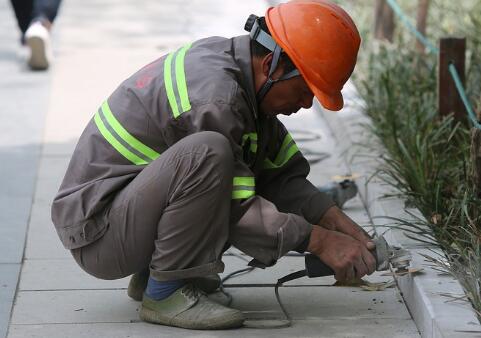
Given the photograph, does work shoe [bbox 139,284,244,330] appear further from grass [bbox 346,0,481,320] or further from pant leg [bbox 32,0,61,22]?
pant leg [bbox 32,0,61,22]

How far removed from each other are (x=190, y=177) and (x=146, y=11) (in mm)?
7507

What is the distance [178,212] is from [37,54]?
5008 mm

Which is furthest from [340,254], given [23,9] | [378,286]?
[23,9]

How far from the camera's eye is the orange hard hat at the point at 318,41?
409 cm

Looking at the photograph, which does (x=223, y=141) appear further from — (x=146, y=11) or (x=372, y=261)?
(x=146, y=11)

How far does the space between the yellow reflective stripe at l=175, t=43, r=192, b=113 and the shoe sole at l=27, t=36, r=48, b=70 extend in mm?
4623

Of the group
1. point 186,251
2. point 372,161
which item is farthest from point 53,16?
point 186,251

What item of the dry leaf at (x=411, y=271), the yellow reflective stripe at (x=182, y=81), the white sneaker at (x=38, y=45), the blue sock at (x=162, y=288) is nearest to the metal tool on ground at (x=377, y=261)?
the dry leaf at (x=411, y=271)

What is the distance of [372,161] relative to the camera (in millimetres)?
6199

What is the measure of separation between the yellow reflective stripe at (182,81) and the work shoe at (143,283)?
32.6 inches

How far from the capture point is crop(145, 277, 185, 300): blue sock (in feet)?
14.0

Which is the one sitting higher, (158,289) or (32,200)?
(158,289)

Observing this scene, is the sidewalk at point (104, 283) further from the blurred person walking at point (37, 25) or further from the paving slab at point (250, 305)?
the blurred person walking at point (37, 25)

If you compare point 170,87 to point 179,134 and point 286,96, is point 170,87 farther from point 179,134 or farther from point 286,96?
point 286,96
